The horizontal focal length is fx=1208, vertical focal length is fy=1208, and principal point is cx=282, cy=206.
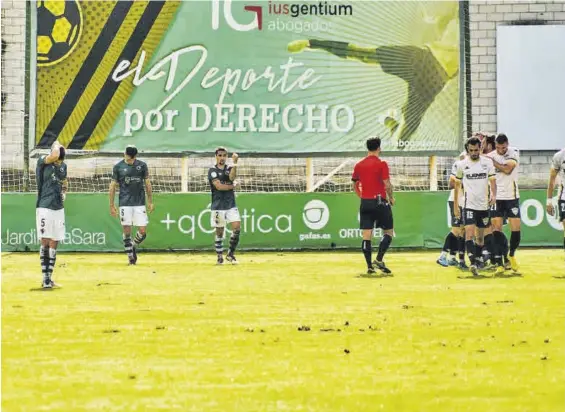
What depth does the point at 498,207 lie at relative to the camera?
57.2 ft

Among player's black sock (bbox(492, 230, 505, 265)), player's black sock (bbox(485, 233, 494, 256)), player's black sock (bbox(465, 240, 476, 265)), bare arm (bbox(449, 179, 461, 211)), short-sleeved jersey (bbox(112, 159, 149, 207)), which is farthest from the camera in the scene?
short-sleeved jersey (bbox(112, 159, 149, 207))

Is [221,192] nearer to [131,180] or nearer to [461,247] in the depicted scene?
[131,180]

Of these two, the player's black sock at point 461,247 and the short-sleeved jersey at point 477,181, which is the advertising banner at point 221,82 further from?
the short-sleeved jersey at point 477,181

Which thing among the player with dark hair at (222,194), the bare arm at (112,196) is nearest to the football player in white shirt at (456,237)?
the player with dark hair at (222,194)

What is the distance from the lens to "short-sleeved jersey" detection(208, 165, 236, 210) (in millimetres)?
19625

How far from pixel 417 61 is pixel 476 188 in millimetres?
9388

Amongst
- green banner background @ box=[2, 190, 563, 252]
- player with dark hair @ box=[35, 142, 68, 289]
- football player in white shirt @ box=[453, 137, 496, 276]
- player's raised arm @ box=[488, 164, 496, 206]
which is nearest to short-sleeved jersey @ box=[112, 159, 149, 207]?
green banner background @ box=[2, 190, 563, 252]

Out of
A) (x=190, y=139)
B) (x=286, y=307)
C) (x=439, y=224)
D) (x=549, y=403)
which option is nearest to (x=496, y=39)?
(x=439, y=224)

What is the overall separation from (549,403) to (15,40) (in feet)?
75.1

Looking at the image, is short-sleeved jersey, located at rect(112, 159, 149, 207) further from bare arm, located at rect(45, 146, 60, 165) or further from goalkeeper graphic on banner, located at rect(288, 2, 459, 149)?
goalkeeper graphic on banner, located at rect(288, 2, 459, 149)

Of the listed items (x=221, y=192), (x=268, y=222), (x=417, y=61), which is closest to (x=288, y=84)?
(x=417, y=61)

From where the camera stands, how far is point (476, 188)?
16625mm

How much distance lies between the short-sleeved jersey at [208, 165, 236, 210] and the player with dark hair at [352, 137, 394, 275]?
10.4ft

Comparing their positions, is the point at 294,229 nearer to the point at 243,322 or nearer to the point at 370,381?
the point at 243,322
